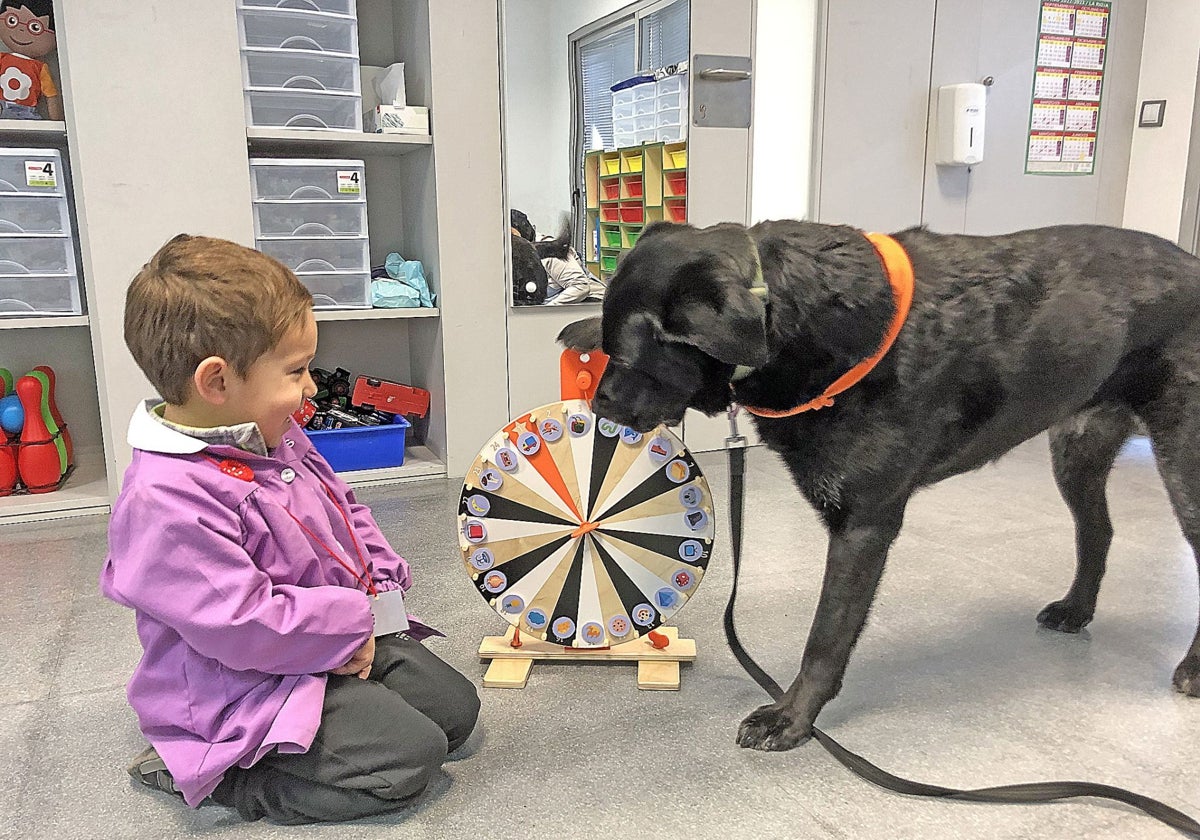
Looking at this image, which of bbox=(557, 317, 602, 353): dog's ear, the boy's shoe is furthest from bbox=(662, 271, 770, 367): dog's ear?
the boy's shoe

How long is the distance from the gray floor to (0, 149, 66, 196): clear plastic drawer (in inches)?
40.1

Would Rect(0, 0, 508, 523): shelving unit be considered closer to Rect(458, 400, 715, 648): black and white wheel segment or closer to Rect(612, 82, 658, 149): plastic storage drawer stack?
Rect(612, 82, 658, 149): plastic storage drawer stack

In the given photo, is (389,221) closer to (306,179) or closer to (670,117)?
(306,179)

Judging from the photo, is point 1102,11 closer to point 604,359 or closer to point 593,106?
point 593,106

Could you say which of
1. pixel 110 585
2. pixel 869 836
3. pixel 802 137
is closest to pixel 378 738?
pixel 110 585

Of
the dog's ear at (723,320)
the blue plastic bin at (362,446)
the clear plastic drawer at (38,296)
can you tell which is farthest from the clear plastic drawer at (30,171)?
the dog's ear at (723,320)

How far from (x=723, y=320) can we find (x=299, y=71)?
209 centimetres

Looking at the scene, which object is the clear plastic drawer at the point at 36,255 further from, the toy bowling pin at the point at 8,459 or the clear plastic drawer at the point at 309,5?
the clear plastic drawer at the point at 309,5

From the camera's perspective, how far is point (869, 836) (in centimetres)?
119

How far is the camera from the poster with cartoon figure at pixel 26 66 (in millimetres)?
2504

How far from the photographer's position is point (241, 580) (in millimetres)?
1102

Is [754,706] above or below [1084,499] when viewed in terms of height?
below

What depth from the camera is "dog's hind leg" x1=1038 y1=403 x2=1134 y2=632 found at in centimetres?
175

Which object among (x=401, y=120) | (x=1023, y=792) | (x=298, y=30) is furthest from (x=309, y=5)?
(x=1023, y=792)
